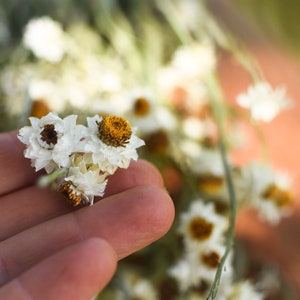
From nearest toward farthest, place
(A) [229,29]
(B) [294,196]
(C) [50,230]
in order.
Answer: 1. (C) [50,230]
2. (B) [294,196]
3. (A) [229,29]

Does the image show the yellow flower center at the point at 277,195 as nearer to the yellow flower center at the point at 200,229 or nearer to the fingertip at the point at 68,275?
the yellow flower center at the point at 200,229

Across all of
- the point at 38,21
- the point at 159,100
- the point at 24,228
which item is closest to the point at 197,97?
the point at 159,100

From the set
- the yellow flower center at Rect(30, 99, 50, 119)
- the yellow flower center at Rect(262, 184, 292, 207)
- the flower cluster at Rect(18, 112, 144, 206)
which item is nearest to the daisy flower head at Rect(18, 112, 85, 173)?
the flower cluster at Rect(18, 112, 144, 206)

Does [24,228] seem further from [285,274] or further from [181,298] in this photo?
[285,274]

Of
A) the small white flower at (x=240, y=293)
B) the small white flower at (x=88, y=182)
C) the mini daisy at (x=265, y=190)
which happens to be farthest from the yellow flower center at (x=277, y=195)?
the small white flower at (x=88, y=182)

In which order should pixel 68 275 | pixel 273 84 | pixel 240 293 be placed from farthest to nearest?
pixel 273 84, pixel 240 293, pixel 68 275

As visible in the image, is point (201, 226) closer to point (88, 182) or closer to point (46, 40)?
point (88, 182)

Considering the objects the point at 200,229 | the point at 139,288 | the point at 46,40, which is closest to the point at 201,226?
the point at 200,229
